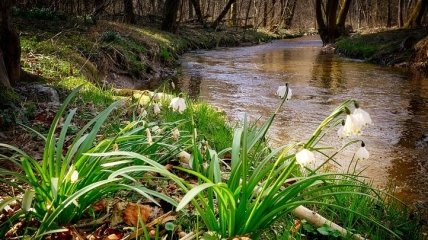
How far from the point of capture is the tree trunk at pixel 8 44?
14.8ft

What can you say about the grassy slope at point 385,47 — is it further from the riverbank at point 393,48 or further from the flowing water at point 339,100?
the flowing water at point 339,100

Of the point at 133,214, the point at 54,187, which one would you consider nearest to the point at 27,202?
the point at 54,187

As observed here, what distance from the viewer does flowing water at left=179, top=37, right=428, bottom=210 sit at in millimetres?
4164

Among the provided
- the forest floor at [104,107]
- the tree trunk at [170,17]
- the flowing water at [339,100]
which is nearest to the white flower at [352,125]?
the forest floor at [104,107]

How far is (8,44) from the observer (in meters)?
4.68

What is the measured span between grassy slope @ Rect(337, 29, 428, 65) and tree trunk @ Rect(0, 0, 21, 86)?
10.9 m

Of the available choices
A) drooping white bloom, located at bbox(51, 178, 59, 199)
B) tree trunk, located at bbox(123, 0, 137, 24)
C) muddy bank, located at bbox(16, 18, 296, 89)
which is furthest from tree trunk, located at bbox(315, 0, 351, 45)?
drooping white bloom, located at bbox(51, 178, 59, 199)

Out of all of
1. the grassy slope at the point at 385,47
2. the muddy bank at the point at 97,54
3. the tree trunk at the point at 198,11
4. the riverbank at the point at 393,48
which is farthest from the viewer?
the tree trunk at the point at 198,11

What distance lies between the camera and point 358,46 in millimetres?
16250

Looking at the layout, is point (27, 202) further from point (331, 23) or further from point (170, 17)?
point (331, 23)

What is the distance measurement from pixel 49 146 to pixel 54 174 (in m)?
0.14

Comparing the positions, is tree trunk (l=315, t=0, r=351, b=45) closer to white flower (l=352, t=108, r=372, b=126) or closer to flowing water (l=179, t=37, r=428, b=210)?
flowing water (l=179, t=37, r=428, b=210)

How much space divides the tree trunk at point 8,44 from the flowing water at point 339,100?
2826mm

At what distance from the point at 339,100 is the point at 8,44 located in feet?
17.4
